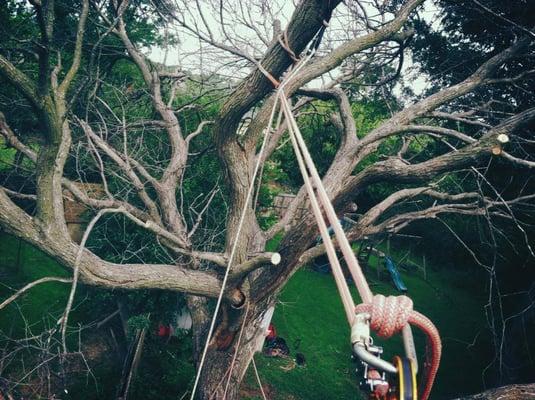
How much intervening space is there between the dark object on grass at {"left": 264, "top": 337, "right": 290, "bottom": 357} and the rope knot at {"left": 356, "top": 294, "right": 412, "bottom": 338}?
6124 millimetres

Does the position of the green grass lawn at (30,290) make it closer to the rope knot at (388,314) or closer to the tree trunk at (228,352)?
the tree trunk at (228,352)

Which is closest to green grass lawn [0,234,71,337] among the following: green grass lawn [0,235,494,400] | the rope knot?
green grass lawn [0,235,494,400]

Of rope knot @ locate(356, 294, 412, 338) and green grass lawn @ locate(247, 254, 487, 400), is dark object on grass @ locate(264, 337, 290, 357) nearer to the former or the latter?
green grass lawn @ locate(247, 254, 487, 400)

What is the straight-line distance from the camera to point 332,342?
7672mm

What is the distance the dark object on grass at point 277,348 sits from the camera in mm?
6781

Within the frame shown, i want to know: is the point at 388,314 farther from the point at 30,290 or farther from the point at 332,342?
the point at 30,290

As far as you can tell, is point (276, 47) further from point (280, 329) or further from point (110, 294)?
point (280, 329)

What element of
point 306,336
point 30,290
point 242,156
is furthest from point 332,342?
point 30,290

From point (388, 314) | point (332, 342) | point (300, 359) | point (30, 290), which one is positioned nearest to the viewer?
point (388, 314)

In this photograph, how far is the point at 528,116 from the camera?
2.42m

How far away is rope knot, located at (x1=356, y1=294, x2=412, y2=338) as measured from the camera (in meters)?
1.22

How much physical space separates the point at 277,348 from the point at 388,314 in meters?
6.22

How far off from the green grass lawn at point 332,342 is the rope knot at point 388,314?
3511 millimetres

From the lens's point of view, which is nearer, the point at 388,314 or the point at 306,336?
the point at 388,314
